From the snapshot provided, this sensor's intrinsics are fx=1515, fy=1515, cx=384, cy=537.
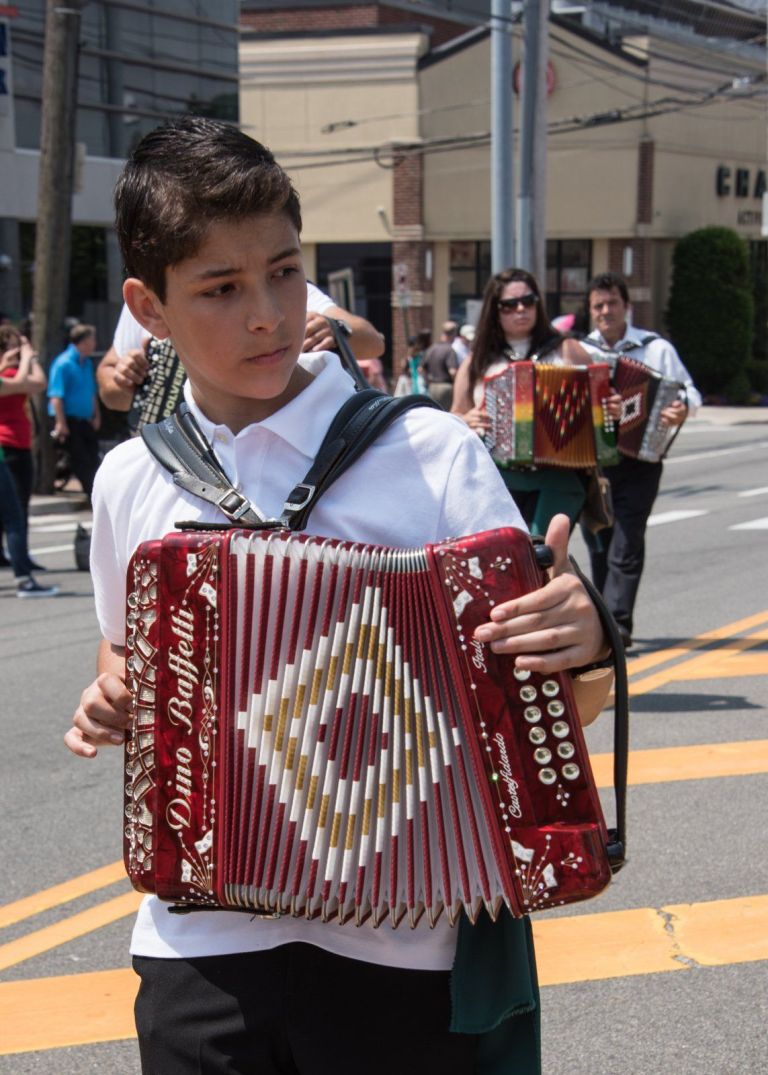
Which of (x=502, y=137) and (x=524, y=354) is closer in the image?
(x=524, y=354)

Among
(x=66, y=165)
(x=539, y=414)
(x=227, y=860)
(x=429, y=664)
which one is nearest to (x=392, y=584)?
(x=429, y=664)

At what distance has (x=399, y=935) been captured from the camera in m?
2.00

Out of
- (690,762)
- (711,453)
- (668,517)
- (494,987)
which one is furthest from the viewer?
(711,453)

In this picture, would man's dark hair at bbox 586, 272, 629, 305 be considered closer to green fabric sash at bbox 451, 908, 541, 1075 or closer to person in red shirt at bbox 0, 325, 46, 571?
person in red shirt at bbox 0, 325, 46, 571

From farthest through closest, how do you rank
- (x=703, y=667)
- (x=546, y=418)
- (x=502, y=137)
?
(x=502, y=137)
(x=703, y=667)
(x=546, y=418)

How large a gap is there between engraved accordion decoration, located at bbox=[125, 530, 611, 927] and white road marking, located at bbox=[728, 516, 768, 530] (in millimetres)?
12630

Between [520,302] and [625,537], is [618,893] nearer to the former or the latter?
[520,302]

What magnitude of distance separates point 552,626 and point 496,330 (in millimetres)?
5483

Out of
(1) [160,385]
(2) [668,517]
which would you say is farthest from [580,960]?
(2) [668,517]

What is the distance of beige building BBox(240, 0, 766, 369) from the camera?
38.1 m

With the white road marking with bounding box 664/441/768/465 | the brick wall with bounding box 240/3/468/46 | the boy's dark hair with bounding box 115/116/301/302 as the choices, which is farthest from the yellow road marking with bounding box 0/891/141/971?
the brick wall with bounding box 240/3/468/46

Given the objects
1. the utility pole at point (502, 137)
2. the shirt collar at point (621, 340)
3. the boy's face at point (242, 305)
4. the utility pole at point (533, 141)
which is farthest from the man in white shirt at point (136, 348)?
the utility pole at point (533, 141)

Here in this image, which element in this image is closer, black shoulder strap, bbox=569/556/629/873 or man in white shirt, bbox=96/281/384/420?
black shoulder strap, bbox=569/556/629/873

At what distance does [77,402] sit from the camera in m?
14.8
